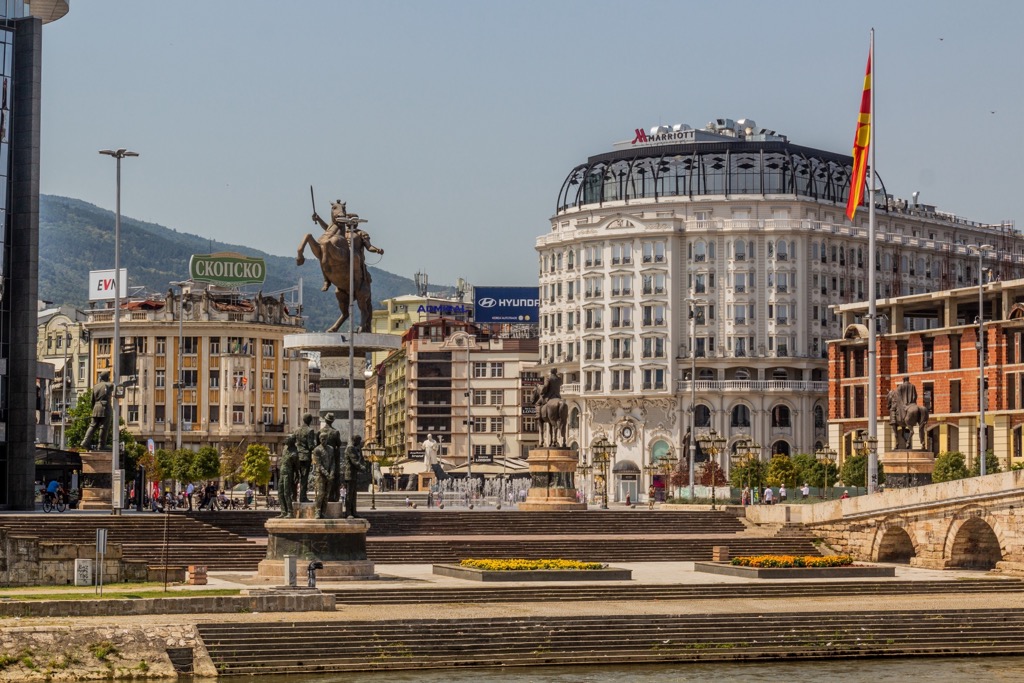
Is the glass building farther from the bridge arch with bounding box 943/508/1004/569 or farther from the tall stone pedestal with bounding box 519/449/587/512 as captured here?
the bridge arch with bounding box 943/508/1004/569

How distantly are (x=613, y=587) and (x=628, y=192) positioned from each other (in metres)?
93.9

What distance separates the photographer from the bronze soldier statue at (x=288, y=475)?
47.5 metres

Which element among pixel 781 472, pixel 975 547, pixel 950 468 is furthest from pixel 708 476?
pixel 975 547

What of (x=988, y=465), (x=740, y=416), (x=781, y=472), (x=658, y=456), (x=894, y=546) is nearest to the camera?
(x=894, y=546)

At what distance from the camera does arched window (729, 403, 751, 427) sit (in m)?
132

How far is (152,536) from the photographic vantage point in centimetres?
5553

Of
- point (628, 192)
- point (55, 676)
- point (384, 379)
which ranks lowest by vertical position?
point (55, 676)

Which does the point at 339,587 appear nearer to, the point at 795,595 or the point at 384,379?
the point at 795,595

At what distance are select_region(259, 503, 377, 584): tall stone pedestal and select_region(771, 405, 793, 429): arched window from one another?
287 ft

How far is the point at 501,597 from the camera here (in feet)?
154

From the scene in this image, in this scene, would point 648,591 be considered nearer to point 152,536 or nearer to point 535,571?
point 535,571

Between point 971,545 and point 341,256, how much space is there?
2299 cm

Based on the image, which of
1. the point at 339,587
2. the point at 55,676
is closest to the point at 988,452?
the point at 339,587

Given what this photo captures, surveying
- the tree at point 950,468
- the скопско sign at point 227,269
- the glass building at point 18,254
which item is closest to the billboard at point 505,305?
the скопско sign at point 227,269
